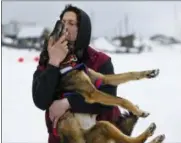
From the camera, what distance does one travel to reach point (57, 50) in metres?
1.31

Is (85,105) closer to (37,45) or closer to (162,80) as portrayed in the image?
(162,80)

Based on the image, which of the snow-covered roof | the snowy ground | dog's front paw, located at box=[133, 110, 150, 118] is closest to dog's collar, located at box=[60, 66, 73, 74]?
dog's front paw, located at box=[133, 110, 150, 118]

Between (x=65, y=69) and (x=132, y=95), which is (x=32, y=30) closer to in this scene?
(x=132, y=95)

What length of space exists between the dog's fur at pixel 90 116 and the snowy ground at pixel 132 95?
32 centimetres

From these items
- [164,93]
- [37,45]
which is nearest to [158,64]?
[164,93]

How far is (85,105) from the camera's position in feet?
4.40

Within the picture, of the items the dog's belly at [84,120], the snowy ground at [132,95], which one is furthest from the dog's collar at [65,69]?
the snowy ground at [132,95]

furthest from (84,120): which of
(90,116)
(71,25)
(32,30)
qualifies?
(32,30)

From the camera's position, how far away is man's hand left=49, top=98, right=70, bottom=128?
135 centimetres

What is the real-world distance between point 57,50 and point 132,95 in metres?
1.16

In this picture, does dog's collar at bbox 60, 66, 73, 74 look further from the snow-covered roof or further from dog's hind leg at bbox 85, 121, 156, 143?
→ the snow-covered roof

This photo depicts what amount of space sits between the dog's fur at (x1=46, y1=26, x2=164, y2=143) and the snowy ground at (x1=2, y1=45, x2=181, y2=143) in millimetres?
320

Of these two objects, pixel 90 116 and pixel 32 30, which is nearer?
pixel 90 116

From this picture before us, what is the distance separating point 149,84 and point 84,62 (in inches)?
40.8
